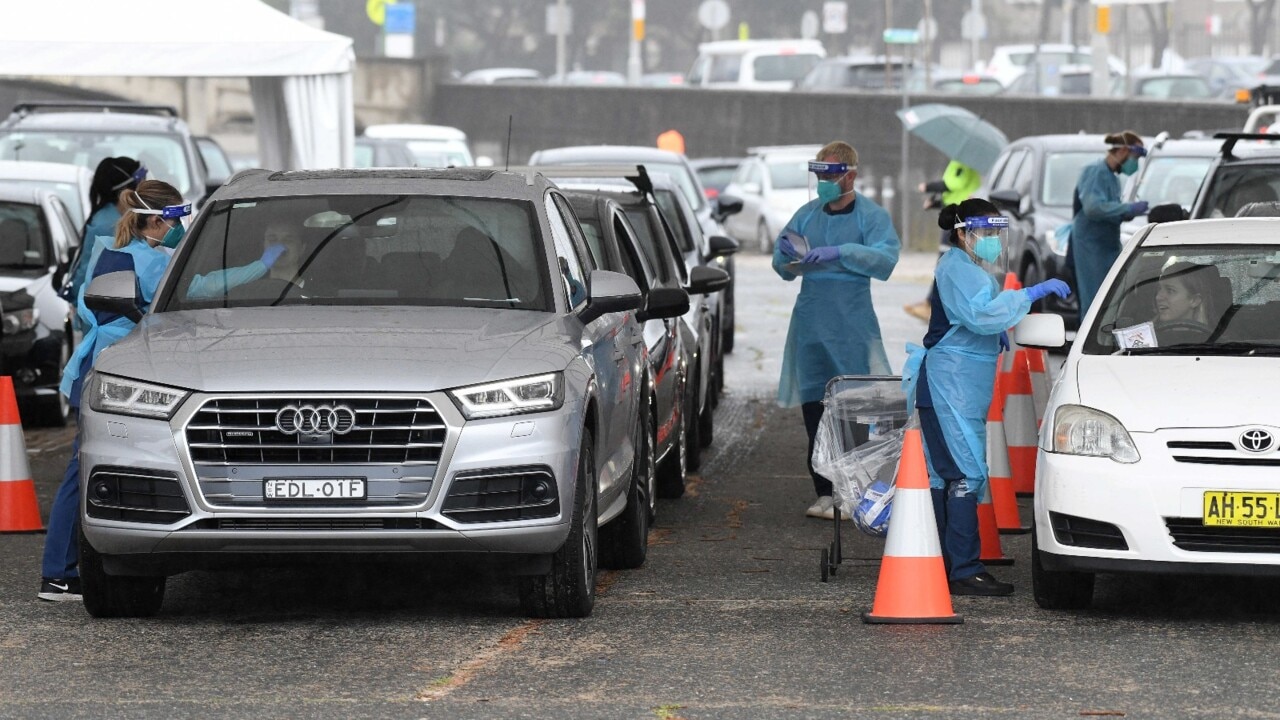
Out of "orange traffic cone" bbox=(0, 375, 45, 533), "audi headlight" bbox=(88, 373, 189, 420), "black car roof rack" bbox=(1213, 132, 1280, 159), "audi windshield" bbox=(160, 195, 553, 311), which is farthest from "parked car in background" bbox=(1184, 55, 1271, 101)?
"audi headlight" bbox=(88, 373, 189, 420)

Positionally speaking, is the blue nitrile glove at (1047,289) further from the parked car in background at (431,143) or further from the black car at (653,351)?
the parked car in background at (431,143)

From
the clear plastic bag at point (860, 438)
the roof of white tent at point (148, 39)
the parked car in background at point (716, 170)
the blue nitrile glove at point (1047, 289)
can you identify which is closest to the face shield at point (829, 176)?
the clear plastic bag at point (860, 438)

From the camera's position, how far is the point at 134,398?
8.18 meters

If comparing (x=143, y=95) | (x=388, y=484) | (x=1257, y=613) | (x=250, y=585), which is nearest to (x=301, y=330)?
(x=388, y=484)

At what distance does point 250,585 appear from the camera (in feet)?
31.2

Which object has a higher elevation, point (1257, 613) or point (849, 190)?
point (849, 190)

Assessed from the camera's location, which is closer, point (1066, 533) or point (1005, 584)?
point (1066, 533)

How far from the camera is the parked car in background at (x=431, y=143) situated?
121 ft

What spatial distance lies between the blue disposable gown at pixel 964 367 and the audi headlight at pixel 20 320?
7.70m

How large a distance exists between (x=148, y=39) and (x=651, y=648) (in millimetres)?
7635

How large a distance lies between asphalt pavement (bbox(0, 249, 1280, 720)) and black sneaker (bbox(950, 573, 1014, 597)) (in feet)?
0.17

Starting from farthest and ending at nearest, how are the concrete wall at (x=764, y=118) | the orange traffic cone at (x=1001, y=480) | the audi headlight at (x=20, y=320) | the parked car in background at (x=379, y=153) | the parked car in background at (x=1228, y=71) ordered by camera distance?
the parked car in background at (x=1228, y=71) → the concrete wall at (x=764, y=118) → the parked car in background at (x=379, y=153) → the audi headlight at (x=20, y=320) → the orange traffic cone at (x=1001, y=480)

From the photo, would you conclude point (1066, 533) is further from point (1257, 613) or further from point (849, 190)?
point (849, 190)

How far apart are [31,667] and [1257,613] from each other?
4.32 meters
